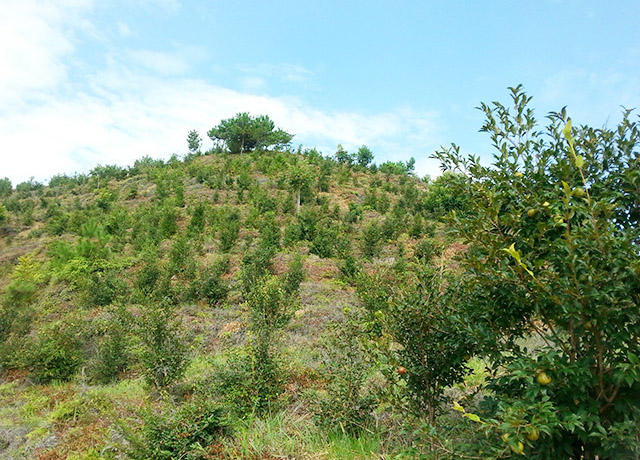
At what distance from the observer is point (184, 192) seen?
813 inches

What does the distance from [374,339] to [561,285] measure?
49.6 inches

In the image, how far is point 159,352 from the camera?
549 cm

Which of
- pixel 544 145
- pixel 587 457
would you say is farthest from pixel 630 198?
pixel 587 457

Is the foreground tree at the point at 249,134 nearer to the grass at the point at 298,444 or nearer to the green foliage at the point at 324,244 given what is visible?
the green foliage at the point at 324,244

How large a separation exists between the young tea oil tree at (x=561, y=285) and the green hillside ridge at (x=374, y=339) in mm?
12

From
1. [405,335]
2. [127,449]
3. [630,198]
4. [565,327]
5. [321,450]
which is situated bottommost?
[127,449]

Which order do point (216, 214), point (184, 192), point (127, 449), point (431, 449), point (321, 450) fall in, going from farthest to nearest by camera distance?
point (184, 192) → point (216, 214) → point (127, 449) → point (321, 450) → point (431, 449)

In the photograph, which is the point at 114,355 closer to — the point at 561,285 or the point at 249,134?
the point at 561,285

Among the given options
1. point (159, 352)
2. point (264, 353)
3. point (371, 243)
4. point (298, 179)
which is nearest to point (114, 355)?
point (159, 352)

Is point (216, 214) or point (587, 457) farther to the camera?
point (216, 214)

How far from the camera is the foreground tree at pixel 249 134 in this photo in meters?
29.8

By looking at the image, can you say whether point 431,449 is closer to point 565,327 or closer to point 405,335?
point 405,335

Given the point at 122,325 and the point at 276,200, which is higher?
the point at 276,200

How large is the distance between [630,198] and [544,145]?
0.52 metres
